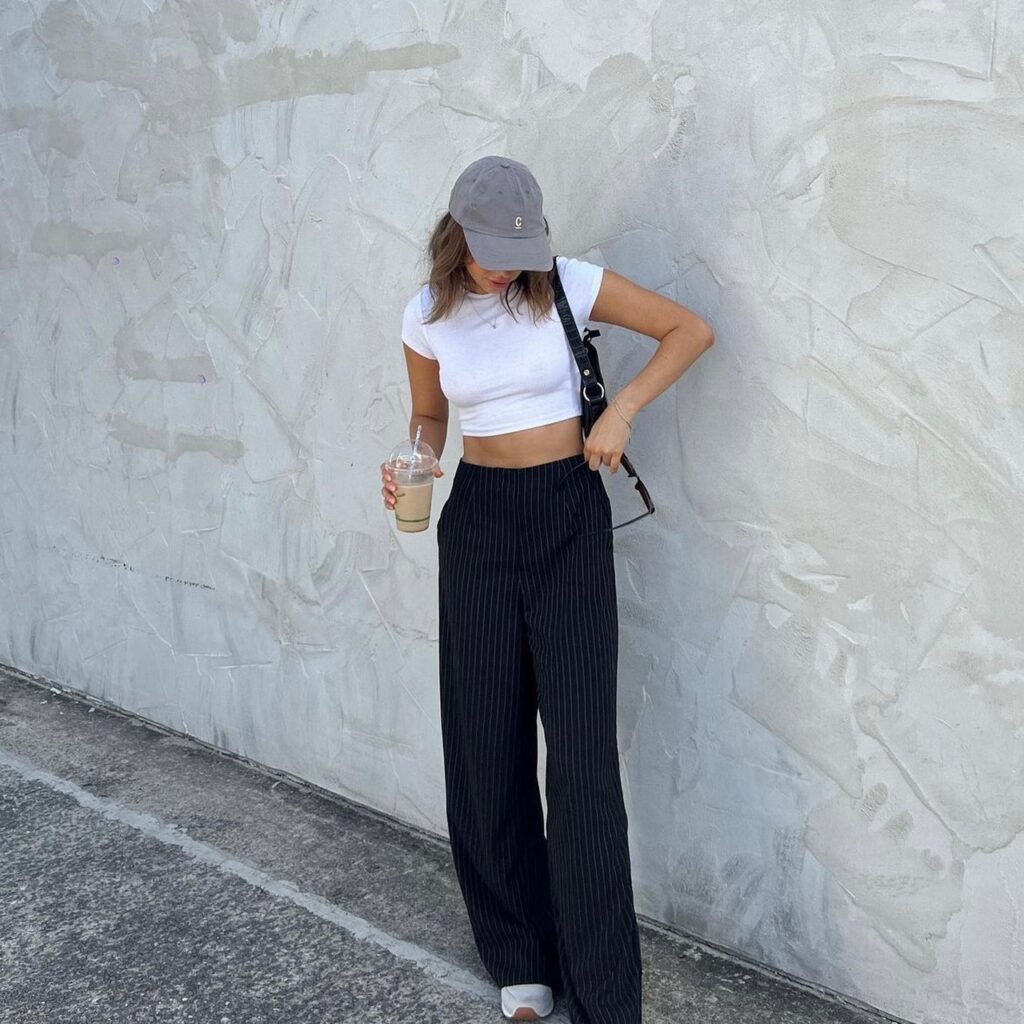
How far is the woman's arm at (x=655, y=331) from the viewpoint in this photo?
99.3 inches

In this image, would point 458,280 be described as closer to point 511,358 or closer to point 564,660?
point 511,358

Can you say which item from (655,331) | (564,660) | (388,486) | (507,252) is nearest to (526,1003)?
(564,660)

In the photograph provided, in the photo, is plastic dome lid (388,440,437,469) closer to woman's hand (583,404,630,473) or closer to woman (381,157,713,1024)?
woman (381,157,713,1024)

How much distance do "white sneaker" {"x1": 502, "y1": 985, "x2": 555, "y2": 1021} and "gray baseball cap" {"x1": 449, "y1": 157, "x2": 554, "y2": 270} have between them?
1.48 metres

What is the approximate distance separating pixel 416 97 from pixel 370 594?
1.32m

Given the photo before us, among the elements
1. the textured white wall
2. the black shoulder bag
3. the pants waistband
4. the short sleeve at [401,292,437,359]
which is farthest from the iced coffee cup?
the textured white wall

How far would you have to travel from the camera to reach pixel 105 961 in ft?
9.82

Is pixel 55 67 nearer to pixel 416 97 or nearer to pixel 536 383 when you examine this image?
pixel 416 97

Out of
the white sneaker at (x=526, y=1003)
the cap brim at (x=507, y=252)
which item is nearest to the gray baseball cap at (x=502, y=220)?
the cap brim at (x=507, y=252)

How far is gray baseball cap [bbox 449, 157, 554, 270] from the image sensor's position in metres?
2.43

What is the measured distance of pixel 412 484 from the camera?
Result: 2.60 m

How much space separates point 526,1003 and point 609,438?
1.19 m

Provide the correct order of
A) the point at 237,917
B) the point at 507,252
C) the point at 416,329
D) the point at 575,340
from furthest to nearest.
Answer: the point at 237,917 → the point at 416,329 → the point at 575,340 → the point at 507,252

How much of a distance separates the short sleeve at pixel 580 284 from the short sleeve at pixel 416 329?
306 mm
